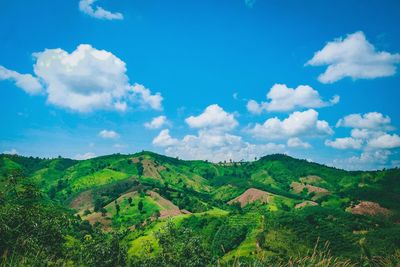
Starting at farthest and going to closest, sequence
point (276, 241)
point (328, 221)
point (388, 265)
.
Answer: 1. point (328, 221)
2. point (276, 241)
3. point (388, 265)

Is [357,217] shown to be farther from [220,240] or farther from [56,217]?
[56,217]

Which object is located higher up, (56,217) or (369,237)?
(56,217)

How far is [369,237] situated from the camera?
141 meters

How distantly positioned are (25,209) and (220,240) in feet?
384

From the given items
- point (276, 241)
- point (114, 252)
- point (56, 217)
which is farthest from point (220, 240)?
point (56, 217)

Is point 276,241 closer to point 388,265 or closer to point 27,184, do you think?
point 27,184

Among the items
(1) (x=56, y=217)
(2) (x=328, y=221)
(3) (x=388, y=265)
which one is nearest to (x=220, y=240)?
(2) (x=328, y=221)

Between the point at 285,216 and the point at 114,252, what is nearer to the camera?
the point at 114,252

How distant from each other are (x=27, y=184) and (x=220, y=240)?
11416 cm

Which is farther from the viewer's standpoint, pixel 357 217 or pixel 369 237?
pixel 357 217

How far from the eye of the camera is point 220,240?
456ft

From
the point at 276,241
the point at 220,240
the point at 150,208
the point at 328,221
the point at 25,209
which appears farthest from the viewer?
the point at 150,208

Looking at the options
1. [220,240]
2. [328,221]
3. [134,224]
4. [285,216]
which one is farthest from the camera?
[134,224]

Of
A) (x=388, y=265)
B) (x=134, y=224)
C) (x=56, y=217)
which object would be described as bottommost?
(x=134, y=224)
